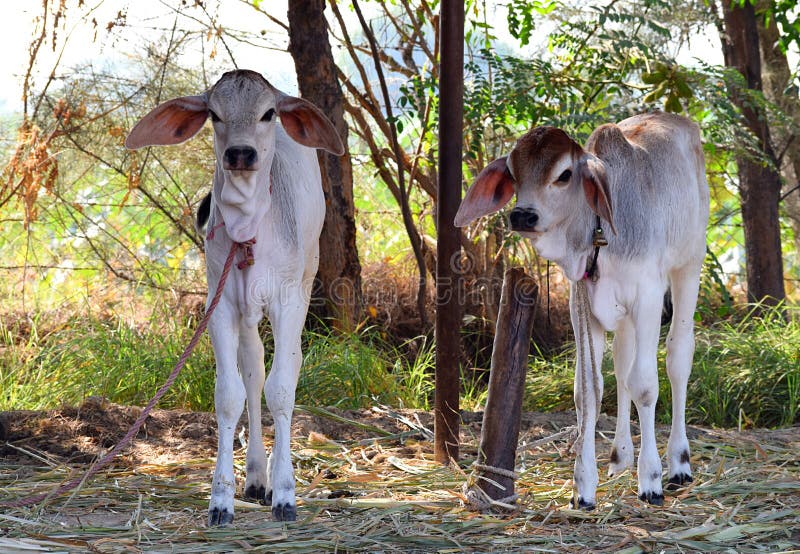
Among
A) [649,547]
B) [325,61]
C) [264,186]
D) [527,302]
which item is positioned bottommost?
[649,547]

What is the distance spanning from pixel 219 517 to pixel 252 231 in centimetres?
104

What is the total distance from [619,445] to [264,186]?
73.5 inches

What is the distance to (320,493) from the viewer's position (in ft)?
13.5

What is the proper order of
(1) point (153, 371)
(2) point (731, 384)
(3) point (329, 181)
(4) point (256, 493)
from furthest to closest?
Answer: (3) point (329, 181) → (2) point (731, 384) → (1) point (153, 371) → (4) point (256, 493)

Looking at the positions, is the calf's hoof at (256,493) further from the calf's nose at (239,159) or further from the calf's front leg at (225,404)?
the calf's nose at (239,159)

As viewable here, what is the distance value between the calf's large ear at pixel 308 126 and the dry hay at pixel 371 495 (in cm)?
135

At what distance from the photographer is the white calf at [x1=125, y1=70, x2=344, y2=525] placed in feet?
11.7

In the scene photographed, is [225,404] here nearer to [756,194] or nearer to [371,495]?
[371,495]

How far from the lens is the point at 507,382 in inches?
156

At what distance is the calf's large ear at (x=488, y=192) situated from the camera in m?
3.91

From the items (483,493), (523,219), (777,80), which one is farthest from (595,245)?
(777,80)

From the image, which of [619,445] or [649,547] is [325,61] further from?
[649,547]

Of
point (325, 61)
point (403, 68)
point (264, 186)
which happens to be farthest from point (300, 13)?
point (264, 186)

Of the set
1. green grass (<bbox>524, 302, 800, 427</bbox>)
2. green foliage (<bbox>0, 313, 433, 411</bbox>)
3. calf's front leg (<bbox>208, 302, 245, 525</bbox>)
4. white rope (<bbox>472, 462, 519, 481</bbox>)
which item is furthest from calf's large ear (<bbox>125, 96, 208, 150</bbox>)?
green grass (<bbox>524, 302, 800, 427</bbox>)
